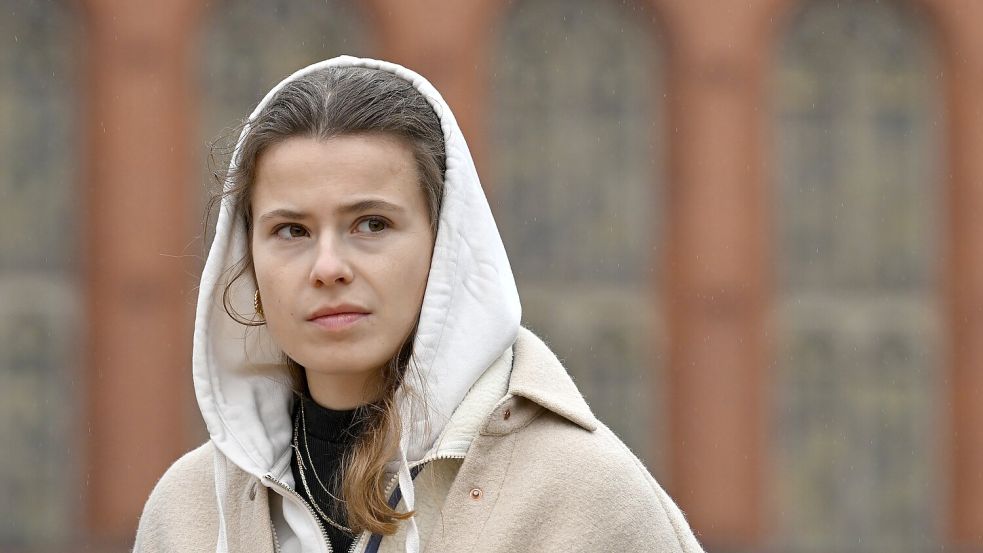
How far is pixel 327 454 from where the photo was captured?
291 centimetres

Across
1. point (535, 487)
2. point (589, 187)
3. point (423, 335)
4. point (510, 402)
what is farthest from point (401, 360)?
point (589, 187)

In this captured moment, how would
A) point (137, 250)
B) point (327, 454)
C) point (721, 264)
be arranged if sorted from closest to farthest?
point (327, 454), point (137, 250), point (721, 264)

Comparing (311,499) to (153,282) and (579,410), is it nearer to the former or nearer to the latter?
(579,410)

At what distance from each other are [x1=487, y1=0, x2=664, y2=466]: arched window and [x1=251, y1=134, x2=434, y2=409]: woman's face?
38.8 feet

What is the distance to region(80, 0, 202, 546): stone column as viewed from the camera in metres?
14.2

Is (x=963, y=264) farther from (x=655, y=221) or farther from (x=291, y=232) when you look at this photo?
(x=291, y=232)

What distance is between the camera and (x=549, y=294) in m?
14.7

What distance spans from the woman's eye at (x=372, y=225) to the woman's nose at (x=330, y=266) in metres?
0.05

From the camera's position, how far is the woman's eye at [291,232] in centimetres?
279

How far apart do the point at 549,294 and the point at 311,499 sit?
11.8 m

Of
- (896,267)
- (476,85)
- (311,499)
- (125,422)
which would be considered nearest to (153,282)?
(125,422)

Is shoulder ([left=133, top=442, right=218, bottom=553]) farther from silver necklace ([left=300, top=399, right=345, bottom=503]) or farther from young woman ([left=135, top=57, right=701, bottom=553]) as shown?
silver necklace ([left=300, top=399, right=345, bottom=503])

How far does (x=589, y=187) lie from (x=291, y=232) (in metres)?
12.0

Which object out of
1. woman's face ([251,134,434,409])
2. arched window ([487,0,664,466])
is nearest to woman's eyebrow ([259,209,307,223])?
woman's face ([251,134,434,409])
